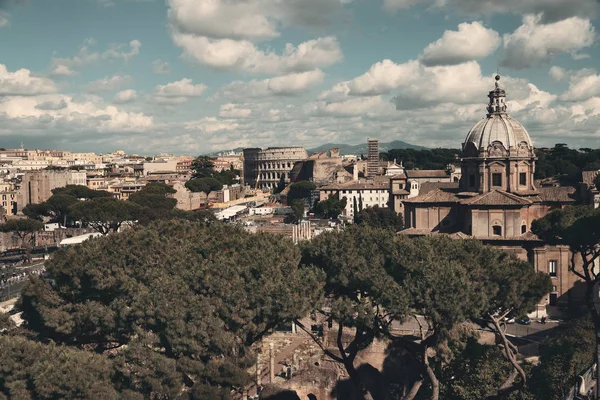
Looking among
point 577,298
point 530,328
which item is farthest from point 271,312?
point 577,298

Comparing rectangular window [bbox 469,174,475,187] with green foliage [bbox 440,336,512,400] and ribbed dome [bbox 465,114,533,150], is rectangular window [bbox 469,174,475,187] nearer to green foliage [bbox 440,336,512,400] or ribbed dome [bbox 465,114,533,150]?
ribbed dome [bbox 465,114,533,150]

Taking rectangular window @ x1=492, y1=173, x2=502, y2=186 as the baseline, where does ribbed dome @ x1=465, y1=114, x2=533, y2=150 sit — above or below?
above

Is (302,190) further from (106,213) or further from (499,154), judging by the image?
(499,154)

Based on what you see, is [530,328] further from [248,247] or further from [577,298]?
[248,247]

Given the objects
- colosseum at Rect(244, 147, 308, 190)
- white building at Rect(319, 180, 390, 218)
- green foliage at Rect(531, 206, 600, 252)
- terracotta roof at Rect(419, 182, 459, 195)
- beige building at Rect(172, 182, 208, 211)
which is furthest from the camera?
colosseum at Rect(244, 147, 308, 190)

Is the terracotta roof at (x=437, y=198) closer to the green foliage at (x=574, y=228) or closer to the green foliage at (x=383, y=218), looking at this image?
the green foliage at (x=574, y=228)

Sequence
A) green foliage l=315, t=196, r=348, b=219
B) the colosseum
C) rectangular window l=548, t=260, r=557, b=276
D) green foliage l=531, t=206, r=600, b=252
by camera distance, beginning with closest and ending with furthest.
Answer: green foliage l=531, t=206, r=600, b=252
rectangular window l=548, t=260, r=557, b=276
green foliage l=315, t=196, r=348, b=219
the colosseum

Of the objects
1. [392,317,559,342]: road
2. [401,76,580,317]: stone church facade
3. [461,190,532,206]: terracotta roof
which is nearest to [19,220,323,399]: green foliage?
[392,317,559,342]: road
